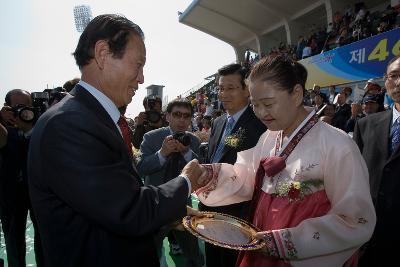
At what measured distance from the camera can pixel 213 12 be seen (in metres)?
24.4

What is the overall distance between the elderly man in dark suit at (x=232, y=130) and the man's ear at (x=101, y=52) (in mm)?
1635

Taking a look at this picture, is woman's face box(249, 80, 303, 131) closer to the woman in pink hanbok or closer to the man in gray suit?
the woman in pink hanbok

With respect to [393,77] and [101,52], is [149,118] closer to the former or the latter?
[393,77]

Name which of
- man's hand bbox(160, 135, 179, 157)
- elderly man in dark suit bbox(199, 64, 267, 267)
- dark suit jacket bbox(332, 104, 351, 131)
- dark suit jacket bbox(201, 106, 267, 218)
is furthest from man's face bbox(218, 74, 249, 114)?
dark suit jacket bbox(332, 104, 351, 131)

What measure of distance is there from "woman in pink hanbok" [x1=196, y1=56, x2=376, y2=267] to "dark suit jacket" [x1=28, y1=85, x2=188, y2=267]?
64 centimetres

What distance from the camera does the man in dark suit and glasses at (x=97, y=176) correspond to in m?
1.30

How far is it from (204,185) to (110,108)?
1.02 meters

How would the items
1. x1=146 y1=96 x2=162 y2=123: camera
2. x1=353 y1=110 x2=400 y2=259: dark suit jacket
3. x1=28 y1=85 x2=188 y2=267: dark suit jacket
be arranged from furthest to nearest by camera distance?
x1=146 y1=96 x2=162 y2=123: camera, x1=353 y1=110 x2=400 y2=259: dark suit jacket, x1=28 y1=85 x2=188 y2=267: dark suit jacket

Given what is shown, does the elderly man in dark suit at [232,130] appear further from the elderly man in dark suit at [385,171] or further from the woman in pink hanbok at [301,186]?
the elderly man in dark suit at [385,171]

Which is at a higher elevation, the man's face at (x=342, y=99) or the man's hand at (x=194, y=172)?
the man's face at (x=342, y=99)

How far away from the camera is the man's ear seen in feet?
5.06

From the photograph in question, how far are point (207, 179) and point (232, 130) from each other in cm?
91

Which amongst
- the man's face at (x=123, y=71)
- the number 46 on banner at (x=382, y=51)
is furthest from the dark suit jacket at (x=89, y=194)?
the number 46 on banner at (x=382, y=51)

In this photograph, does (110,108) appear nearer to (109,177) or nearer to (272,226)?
(109,177)
